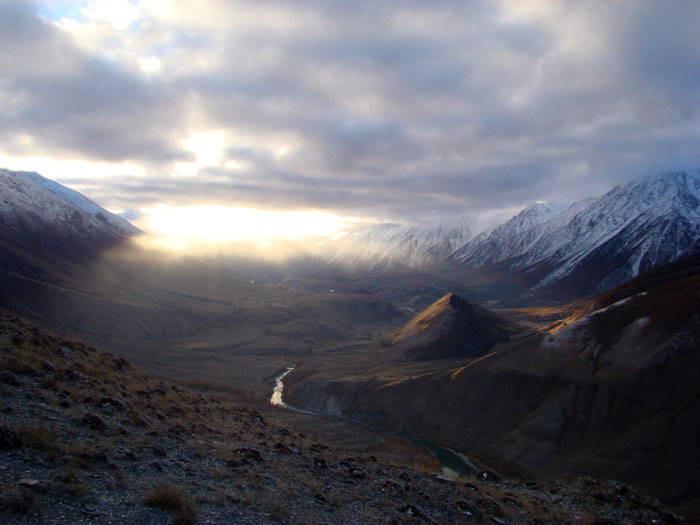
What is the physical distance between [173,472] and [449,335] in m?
89.2

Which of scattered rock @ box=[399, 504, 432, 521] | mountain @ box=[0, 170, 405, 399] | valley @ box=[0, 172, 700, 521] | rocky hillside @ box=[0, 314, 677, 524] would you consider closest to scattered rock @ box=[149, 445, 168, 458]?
rocky hillside @ box=[0, 314, 677, 524]

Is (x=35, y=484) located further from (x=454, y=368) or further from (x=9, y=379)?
(x=454, y=368)

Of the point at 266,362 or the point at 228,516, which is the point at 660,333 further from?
the point at 266,362

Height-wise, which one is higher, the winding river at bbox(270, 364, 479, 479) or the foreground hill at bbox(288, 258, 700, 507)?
the foreground hill at bbox(288, 258, 700, 507)

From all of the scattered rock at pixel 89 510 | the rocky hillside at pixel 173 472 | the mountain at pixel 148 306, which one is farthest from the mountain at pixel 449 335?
the scattered rock at pixel 89 510

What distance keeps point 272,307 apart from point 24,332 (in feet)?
477

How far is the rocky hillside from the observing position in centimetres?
1220

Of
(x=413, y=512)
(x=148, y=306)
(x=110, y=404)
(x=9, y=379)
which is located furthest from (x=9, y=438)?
(x=148, y=306)

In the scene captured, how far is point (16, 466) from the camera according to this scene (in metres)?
12.0

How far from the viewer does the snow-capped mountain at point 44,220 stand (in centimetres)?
15375

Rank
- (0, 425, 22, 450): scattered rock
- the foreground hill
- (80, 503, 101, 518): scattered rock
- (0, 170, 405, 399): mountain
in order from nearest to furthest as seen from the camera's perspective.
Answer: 1. (80, 503, 101, 518): scattered rock
2. (0, 425, 22, 450): scattered rock
3. the foreground hill
4. (0, 170, 405, 399): mountain

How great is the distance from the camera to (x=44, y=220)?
6634 inches

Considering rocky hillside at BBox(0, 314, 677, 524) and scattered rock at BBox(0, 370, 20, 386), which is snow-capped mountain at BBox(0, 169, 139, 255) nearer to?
rocky hillside at BBox(0, 314, 677, 524)

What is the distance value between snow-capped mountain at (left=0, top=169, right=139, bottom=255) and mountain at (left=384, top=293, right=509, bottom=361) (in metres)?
130
